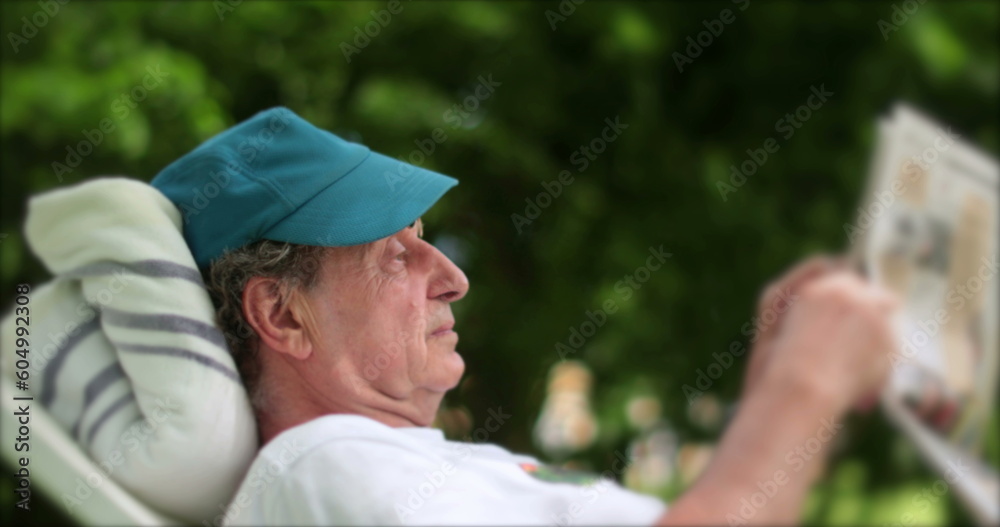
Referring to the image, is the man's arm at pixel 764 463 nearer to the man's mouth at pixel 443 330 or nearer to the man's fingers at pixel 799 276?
the man's fingers at pixel 799 276

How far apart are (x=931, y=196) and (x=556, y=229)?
5.17 feet

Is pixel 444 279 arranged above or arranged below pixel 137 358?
above

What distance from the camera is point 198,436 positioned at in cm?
80

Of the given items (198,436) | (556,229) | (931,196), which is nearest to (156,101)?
(556,229)

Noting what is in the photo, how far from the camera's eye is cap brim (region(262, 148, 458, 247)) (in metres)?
0.86

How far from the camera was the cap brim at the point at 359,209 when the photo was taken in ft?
2.82

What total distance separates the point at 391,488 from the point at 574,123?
5.48 ft

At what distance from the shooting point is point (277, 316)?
889mm

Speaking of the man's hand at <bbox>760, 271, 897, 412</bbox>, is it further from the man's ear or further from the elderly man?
the man's ear

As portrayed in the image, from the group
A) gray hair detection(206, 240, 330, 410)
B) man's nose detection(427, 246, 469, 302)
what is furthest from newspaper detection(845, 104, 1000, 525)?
gray hair detection(206, 240, 330, 410)

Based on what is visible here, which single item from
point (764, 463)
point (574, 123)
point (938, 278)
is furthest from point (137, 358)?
point (574, 123)

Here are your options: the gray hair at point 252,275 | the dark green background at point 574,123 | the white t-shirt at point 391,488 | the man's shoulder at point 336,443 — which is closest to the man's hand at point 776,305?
the white t-shirt at point 391,488

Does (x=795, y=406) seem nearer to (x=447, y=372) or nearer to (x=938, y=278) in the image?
(x=938, y=278)

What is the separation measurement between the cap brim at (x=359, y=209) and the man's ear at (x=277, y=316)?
0.18 feet
